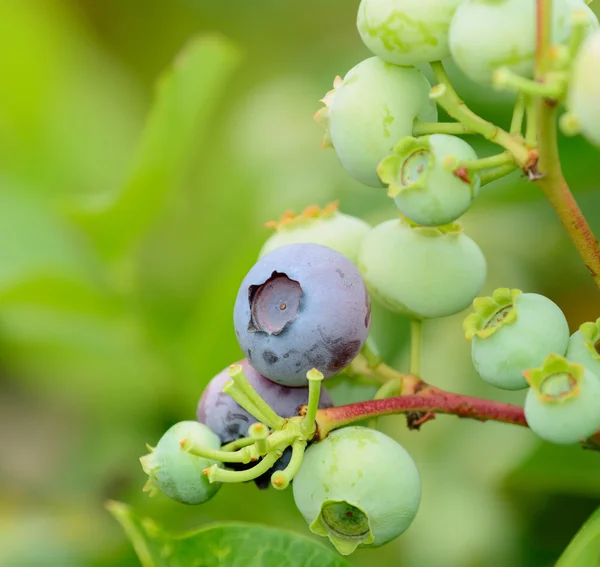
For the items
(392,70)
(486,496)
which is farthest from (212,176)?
(392,70)

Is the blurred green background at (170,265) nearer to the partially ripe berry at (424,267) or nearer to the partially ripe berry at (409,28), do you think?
the partially ripe berry at (424,267)

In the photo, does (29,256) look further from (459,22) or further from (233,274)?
(459,22)

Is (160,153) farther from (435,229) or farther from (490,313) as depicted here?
(490,313)

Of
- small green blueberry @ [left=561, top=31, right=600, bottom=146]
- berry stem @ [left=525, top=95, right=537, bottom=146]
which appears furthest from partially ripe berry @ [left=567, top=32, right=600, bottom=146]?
berry stem @ [left=525, top=95, right=537, bottom=146]

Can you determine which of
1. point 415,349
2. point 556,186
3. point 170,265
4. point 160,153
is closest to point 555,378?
point 556,186

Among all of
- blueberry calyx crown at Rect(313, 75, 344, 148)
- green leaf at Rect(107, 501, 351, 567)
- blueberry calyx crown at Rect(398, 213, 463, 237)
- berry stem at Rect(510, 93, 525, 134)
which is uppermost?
blueberry calyx crown at Rect(313, 75, 344, 148)

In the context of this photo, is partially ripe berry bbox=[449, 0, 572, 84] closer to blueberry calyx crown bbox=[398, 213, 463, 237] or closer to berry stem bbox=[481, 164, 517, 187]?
berry stem bbox=[481, 164, 517, 187]
